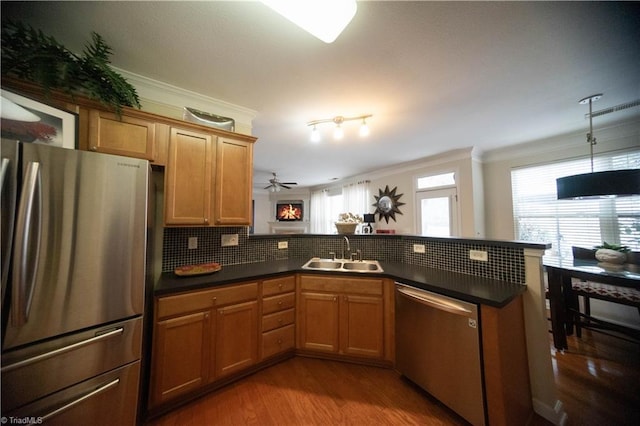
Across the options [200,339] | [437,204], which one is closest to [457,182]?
[437,204]

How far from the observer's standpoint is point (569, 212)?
299cm

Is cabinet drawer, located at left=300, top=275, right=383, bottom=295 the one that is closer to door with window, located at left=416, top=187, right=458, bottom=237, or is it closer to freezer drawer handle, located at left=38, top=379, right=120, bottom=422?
freezer drawer handle, located at left=38, top=379, right=120, bottom=422

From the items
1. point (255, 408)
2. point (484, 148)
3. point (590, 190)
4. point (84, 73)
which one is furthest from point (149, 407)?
point (484, 148)

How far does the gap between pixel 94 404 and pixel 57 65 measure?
1.90m

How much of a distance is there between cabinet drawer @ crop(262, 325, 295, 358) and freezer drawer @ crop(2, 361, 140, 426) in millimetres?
879

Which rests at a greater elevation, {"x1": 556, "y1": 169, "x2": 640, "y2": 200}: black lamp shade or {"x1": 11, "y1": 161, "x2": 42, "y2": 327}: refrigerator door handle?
{"x1": 556, "y1": 169, "x2": 640, "y2": 200}: black lamp shade

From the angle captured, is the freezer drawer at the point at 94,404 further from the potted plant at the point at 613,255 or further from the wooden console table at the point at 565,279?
the potted plant at the point at 613,255

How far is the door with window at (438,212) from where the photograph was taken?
3.81m

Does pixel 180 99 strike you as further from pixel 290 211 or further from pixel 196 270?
pixel 290 211

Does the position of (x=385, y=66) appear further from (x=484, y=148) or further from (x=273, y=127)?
(x=484, y=148)

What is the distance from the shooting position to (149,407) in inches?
54.0

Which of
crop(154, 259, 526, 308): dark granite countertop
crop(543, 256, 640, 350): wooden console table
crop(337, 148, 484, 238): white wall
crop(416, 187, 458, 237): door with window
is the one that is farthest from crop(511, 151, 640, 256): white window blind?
crop(154, 259, 526, 308): dark granite countertop

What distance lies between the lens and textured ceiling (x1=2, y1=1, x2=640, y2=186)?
4.00ft

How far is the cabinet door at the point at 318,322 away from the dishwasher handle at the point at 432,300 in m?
0.64
